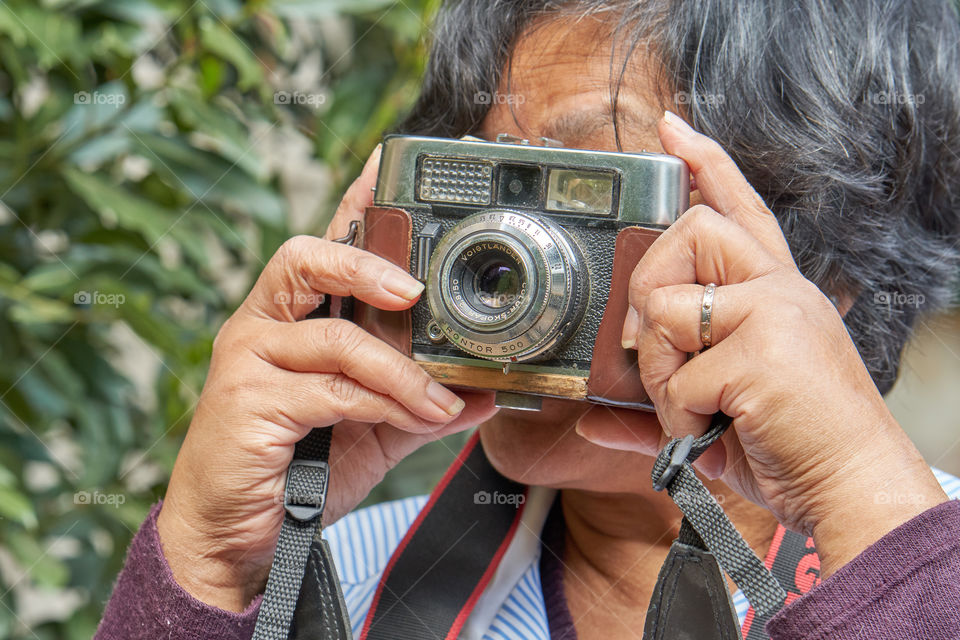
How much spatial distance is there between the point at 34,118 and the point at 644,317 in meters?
0.85

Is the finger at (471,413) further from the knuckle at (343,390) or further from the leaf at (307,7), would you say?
the leaf at (307,7)

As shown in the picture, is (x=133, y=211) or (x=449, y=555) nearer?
(x=449, y=555)

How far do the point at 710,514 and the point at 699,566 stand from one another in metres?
0.04

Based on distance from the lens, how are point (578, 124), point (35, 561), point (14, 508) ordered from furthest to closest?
point (35, 561) < point (14, 508) < point (578, 124)

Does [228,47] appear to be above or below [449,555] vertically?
above

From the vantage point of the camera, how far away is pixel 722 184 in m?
0.64

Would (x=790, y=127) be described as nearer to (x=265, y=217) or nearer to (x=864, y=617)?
(x=864, y=617)

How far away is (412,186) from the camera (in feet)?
2.29

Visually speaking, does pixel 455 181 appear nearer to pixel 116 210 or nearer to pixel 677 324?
pixel 677 324

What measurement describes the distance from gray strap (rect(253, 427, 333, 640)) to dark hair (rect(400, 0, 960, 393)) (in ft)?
1.15

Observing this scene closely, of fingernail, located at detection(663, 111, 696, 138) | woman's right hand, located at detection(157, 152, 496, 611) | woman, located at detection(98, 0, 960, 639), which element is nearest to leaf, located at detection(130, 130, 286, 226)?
woman, located at detection(98, 0, 960, 639)

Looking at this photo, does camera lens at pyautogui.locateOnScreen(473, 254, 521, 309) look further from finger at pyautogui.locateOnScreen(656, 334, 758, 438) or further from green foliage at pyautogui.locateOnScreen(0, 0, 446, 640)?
green foliage at pyautogui.locateOnScreen(0, 0, 446, 640)


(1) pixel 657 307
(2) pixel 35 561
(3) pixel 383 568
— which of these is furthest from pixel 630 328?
(2) pixel 35 561

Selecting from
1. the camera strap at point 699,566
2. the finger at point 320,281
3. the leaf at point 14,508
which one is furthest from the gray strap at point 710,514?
the leaf at point 14,508
